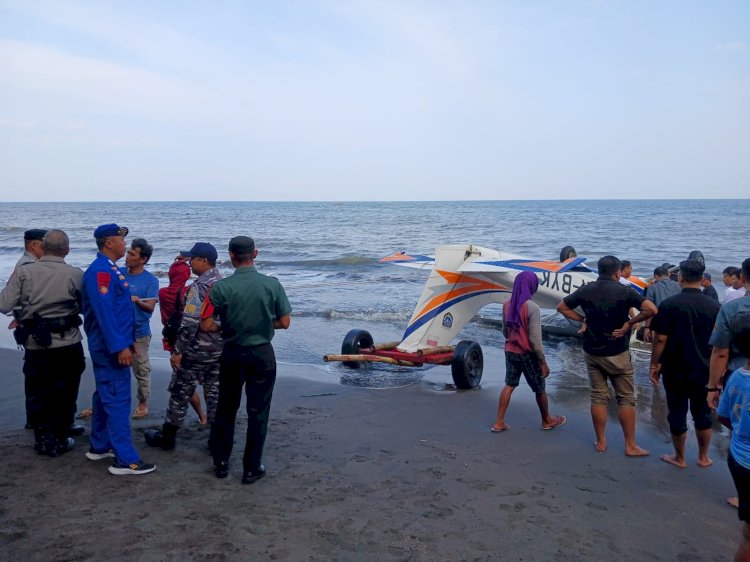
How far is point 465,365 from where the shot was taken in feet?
26.5

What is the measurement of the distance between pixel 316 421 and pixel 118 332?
259cm

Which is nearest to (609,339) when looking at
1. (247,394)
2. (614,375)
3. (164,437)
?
(614,375)

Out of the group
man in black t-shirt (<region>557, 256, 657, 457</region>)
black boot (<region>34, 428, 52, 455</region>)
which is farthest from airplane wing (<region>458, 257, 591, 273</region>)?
black boot (<region>34, 428, 52, 455</region>)

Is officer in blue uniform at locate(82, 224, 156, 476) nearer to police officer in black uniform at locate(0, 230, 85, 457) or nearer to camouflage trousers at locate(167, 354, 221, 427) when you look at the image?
police officer in black uniform at locate(0, 230, 85, 457)

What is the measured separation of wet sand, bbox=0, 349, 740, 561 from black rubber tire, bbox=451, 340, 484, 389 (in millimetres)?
1427

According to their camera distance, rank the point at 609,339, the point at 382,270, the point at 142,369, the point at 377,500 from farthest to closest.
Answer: the point at 382,270 < the point at 142,369 < the point at 609,339 < the point at 377,500

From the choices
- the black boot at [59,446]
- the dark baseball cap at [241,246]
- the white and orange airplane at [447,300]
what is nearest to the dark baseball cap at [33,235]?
the black boot at [59,446]

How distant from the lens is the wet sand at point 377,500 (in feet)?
13.1

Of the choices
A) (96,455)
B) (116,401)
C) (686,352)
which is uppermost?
(686,352)

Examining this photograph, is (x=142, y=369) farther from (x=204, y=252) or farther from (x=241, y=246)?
(x=241, y=246)

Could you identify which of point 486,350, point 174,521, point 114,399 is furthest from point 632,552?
point 486,350

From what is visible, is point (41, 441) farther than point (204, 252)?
No

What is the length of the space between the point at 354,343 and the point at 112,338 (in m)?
4.71

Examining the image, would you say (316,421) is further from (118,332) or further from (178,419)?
(118,332)
